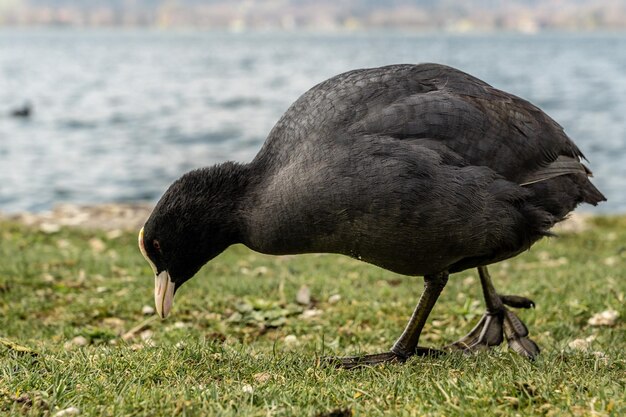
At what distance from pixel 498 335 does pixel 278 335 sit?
1.81 metres

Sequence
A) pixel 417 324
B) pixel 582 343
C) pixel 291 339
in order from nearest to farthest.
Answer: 1. pixel 417 324
2. pixel 582 343
3. pixel 291 339

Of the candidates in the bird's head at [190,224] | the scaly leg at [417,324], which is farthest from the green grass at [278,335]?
the bird's head at [190,224]

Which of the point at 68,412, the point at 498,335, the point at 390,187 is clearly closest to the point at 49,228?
the point at 498,335

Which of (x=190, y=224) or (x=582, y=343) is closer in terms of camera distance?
(x=190, y=224)

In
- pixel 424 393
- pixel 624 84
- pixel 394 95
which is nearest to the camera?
pixel 424 393

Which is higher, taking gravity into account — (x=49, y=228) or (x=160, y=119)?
(x=49, y=228)

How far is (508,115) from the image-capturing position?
5.03 meters

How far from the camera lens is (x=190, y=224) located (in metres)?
4.86

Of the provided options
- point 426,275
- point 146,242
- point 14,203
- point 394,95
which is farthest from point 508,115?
point 14,203

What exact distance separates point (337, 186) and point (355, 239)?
0.34 m

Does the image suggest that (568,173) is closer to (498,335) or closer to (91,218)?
(498,335)

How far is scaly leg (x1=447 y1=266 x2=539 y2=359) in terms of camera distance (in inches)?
220

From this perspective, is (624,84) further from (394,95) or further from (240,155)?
(394,95)

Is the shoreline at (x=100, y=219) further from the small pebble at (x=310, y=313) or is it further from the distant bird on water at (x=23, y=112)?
the distant bird on water at (x=23, y=112)
